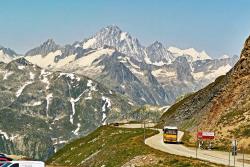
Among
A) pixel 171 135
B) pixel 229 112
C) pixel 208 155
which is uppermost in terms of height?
pixel 229 112

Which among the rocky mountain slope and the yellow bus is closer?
the rocky mountain slope

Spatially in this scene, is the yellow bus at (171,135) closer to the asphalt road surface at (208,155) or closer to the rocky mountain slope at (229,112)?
the asphalt road surface at (208,155)

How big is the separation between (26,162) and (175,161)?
26714mm

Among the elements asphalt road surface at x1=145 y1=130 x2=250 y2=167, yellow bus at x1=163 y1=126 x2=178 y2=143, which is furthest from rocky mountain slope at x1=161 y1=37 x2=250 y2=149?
yellow bus at x1=163 y1=126 x2=178 y2=143

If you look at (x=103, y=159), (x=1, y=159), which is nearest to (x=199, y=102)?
(x=103, y=159)

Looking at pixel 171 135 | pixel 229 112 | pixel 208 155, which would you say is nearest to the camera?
pixel 208 155

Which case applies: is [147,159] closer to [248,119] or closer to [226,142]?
[226,142]

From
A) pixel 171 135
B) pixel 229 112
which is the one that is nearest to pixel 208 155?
pixel 171 135

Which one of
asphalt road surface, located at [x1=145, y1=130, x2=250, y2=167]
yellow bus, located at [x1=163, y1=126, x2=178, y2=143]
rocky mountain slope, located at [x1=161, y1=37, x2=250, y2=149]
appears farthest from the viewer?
yellow bus, located at [x1=163, y1=126, x2=178, y2=143]

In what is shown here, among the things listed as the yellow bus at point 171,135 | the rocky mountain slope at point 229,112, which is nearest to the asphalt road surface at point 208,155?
the yellow bus at point 171,135

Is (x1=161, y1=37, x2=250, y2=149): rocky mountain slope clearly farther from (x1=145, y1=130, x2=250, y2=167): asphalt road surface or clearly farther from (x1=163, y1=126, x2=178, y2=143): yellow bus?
(x1=163, y1=126, x2=178, y2=143): yellow bus

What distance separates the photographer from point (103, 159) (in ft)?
309

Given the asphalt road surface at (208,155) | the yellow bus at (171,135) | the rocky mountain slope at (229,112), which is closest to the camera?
the asphalt road surface at (208,155)

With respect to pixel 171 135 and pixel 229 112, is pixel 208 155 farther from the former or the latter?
pixel 229 112
